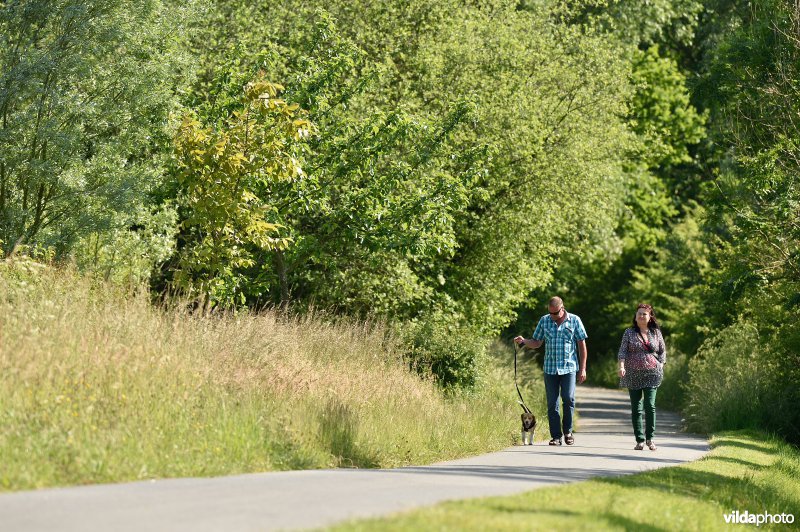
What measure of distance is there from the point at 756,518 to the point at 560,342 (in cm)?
526

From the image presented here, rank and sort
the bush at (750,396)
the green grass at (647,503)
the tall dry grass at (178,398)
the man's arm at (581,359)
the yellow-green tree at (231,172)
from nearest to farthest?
the green grass at (647,503)
the tall dry grass at (178,398)
the yellow-green tree at (231,172)
the man's arm at (581,359)
the bush at (750,396)

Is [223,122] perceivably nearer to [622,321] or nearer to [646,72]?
[646,72]

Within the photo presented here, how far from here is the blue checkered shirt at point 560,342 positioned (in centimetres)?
1789

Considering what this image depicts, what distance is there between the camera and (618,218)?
144 ft

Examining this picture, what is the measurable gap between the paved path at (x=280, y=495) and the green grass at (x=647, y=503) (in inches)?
19.8

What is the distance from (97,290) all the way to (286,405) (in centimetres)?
412

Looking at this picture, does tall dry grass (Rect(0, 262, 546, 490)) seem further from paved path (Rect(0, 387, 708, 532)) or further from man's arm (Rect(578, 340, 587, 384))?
man's arm (Rect(578, 340, 587, 384))

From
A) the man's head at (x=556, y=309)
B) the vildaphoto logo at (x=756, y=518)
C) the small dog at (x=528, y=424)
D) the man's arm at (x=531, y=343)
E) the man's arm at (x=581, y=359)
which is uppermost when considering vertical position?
the man's head at (x=556, y=309)

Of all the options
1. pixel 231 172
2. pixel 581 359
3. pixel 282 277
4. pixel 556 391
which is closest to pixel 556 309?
pixel 581 359

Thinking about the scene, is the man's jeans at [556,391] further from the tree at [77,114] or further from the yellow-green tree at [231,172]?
the tree at [77,114]

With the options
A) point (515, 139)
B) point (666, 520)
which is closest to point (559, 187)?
point (515, 139)

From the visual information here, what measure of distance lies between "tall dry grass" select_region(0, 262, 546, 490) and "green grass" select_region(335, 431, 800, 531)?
124 inches

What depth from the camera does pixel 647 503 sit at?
11.4 metres

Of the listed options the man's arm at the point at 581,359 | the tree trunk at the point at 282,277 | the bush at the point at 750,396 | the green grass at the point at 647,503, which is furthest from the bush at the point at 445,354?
the green grass at the point at 647,503
